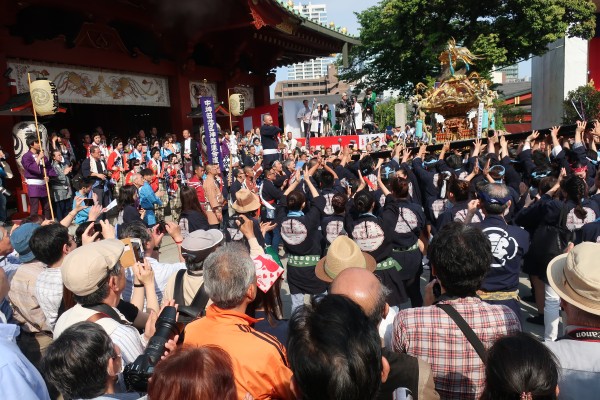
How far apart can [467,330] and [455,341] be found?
70mm

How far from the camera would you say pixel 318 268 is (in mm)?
3068

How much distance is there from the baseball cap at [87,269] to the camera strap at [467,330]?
1681 mm

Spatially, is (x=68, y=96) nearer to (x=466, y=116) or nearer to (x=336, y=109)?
(x=466, y=116)

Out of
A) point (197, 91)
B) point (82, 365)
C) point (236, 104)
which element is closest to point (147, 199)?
point (82, 365)

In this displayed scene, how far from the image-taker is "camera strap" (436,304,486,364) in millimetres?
1946

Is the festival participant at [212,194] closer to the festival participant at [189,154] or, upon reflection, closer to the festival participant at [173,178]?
the festival participant at [173,178]

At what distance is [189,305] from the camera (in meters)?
2.79

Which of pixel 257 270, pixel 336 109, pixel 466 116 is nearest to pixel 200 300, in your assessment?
pixel 257 270

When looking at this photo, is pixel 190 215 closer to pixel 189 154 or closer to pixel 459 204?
pixel 459 204

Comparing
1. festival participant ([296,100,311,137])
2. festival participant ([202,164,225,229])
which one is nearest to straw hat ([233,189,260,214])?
festival participant ([202,164,225,229])

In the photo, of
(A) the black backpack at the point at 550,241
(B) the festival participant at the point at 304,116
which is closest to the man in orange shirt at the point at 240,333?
(A) the black backpack at the point at 550,241

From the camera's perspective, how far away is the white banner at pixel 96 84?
952 centimetres

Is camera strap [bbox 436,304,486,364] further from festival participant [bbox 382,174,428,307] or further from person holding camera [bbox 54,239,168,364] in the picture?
festival participant [bbox 382,174,428,307]

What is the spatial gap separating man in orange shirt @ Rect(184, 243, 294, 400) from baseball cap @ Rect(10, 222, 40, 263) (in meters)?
1.90
